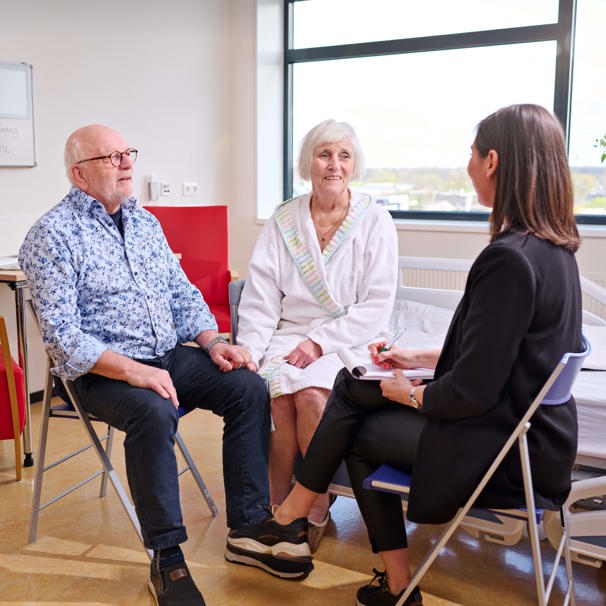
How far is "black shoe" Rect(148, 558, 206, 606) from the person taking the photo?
77.9 inches

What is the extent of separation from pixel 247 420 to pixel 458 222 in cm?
277

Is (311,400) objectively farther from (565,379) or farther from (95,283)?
(565,379)

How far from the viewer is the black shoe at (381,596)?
193 cm

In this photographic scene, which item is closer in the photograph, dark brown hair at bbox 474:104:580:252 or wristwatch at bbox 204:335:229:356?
dark brown hair at bbox 474:104:580:252

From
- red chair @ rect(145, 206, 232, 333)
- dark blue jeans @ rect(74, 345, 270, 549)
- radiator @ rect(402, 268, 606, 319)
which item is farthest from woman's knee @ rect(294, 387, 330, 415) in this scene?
radiator @ rect(402, 268, 606, 319)

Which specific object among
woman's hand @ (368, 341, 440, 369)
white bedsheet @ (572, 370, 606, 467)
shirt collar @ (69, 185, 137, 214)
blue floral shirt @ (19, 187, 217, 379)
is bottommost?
white bedsheet @ (572, 370, 606, 467)

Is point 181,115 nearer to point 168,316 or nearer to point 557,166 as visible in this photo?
point 168,316

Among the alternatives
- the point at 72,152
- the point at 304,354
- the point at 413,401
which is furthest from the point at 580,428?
the point at 72,152

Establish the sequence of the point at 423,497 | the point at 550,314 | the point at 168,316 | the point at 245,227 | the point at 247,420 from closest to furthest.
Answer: the point at 550,314 < the point at 423,497 < the point at 247,420 < the point at 168,316 < the point at 245,227

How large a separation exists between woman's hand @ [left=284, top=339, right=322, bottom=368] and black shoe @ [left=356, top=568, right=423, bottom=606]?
75cm

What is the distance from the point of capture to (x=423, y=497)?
1.67 m

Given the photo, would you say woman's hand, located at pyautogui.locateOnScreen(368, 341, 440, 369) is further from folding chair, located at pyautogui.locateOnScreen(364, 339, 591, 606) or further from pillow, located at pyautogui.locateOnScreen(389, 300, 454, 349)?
pillow, located at pyautogui.locateOnScreen(389, 300, 454, 349)

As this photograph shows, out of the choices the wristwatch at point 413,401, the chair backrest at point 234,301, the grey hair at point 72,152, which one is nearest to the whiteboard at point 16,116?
the grey hair at point 72,152

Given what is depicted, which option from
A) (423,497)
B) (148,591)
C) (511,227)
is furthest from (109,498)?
(511,227)
